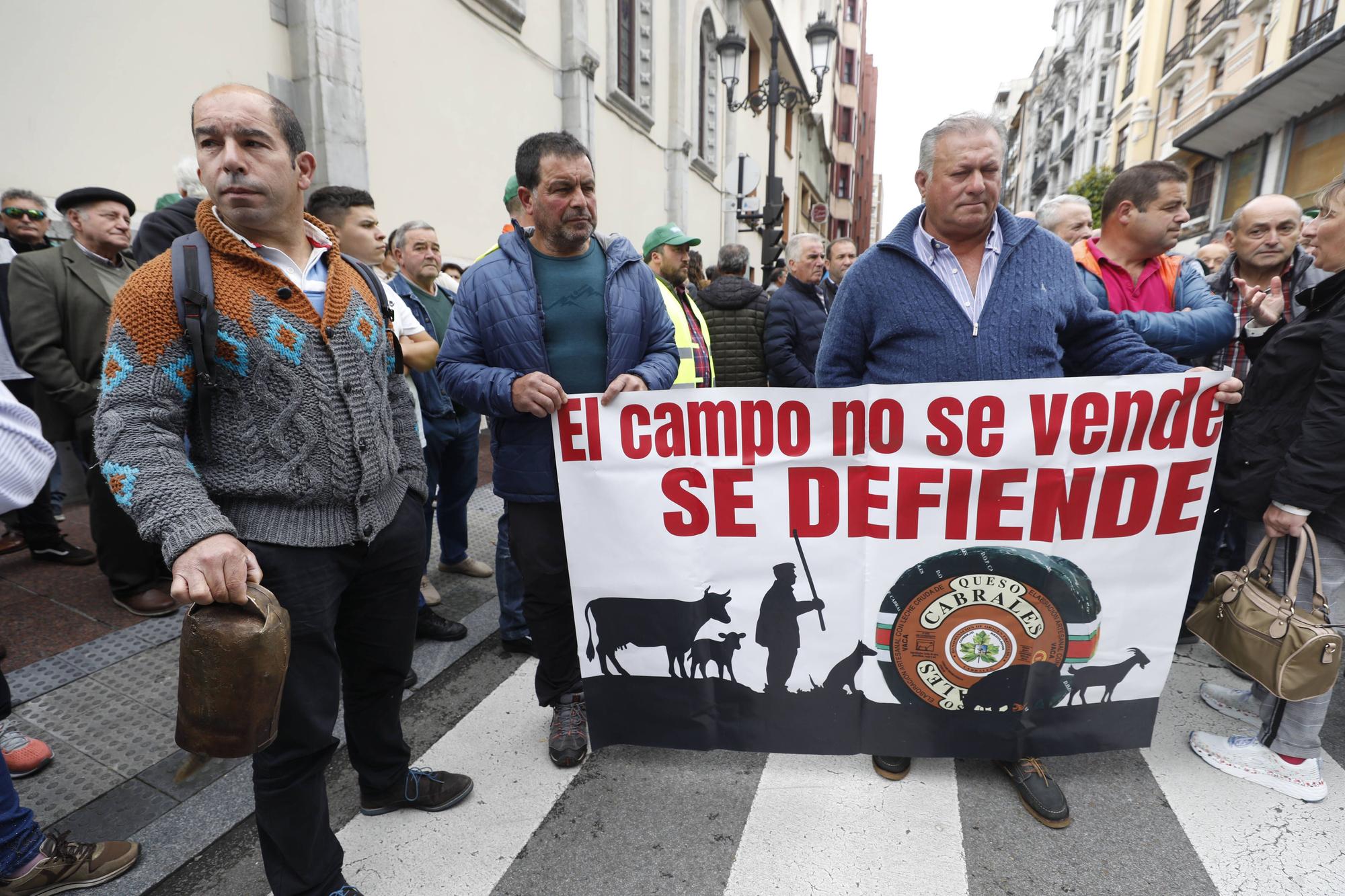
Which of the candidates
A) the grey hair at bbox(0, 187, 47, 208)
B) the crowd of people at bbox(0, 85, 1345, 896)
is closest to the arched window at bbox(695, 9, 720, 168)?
the grey hair at bbox(0, 187, 47, 208)

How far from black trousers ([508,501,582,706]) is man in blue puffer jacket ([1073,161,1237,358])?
2.35 m

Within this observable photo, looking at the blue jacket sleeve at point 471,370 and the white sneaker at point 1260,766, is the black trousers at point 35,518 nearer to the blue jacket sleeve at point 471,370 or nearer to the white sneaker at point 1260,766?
the blue jacket sleeve at point 471,370

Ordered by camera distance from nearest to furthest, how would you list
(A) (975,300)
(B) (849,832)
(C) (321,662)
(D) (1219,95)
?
(C) (321,662) → (B) (849,832) → (A) (975,300) → (D) (1219,95)

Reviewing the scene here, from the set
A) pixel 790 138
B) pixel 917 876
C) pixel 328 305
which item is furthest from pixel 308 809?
pixel 790 138

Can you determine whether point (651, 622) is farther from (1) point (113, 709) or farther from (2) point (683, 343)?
(1) point (113, 709)

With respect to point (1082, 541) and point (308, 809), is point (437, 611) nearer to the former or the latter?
point (308, 809)

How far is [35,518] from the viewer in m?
4.07

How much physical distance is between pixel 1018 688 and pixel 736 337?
3451mm

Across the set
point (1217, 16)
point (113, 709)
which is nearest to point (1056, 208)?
point (113, 709)

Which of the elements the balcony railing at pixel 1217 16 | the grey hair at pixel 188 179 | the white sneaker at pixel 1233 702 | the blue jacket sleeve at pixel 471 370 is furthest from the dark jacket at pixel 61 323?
the balcony railing at pixel 1217 16

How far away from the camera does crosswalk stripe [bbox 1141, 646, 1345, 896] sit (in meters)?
2.01

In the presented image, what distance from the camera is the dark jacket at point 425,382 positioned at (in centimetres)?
361

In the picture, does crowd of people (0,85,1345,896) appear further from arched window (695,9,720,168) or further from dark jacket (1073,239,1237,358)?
arched window (695,9,720,168)

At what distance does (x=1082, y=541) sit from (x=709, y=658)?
1317 mm
